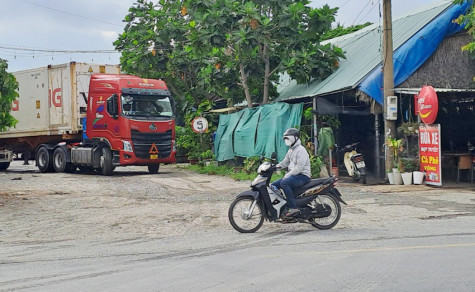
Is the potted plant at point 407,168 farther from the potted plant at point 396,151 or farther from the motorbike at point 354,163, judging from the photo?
the motorbike at point 354,163

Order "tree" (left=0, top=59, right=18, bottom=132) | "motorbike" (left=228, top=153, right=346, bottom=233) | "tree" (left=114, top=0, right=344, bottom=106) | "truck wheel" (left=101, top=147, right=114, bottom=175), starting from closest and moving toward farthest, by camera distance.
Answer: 1. "motorbike" (left=228, top=153, right=346, bottom=233)
2. "tree" (left=0, top=59, right=18, bottom=132)
3. "tree" (left=114, top=0, right=344, bottom=106)
4. "truck wheel" (left=101, top=147, right=114, bottom=175)

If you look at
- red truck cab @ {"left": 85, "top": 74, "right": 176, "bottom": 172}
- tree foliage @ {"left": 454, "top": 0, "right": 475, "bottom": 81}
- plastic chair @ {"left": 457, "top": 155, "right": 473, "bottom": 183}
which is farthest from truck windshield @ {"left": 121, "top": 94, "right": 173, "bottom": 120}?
tree foliage @ {"left": 454, "top": 0, "right": 475, "bottom": 81}

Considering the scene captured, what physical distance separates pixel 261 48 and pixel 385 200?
10470 mm

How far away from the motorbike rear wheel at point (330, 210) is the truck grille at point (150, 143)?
44.6 ft

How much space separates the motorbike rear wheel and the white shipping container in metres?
15.8

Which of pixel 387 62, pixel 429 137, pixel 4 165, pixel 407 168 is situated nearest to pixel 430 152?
pixel 429 137

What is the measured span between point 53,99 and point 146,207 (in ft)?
39.8

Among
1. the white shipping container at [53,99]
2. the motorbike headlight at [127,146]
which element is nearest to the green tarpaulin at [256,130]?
the motorbike headlight at [127,146]

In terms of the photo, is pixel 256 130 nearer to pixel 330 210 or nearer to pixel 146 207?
pixel 146 207

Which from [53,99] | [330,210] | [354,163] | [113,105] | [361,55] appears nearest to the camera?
[330,210]

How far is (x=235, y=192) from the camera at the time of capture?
18266 millimetres

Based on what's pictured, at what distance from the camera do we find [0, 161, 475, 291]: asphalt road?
6.77 meters

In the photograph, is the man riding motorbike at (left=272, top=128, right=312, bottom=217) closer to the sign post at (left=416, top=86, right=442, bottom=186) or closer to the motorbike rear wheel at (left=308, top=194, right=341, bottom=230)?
the motorbike rear wheel at (left=308, top=194, right=341, bottom=230)

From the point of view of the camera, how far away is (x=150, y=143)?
957 inches
